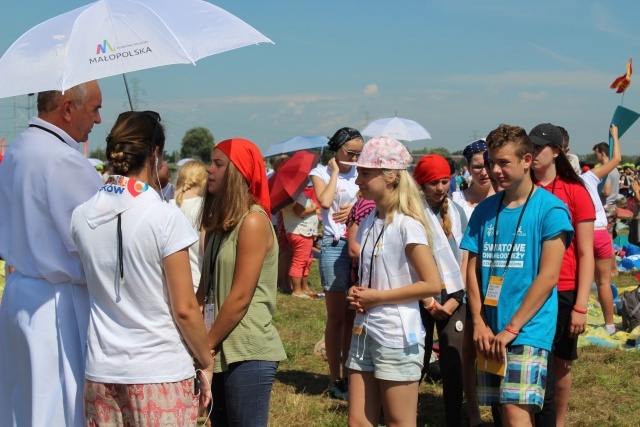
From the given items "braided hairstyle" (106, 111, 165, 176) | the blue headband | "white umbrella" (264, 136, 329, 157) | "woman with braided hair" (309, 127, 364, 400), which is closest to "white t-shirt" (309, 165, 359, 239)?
"woman with braided hair" (309, 127, 364, 400)

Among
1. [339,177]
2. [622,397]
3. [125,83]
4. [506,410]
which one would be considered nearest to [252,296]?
[125,83]

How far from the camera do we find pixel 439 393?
604 cm

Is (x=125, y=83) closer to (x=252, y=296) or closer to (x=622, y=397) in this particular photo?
(x=252, y=296)

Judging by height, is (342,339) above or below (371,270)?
below

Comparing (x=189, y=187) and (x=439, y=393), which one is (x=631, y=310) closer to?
(x=439, y=393)

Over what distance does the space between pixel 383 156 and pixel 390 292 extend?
0.71m

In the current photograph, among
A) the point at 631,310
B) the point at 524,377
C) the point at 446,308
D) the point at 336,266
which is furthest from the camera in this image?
the point at 631,310

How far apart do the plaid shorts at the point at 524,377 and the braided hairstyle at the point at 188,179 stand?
314 cm

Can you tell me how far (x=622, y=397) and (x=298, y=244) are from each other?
5.99 m

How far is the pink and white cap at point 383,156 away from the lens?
12.5 feet

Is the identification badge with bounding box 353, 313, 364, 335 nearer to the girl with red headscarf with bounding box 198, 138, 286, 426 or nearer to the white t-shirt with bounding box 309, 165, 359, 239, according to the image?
the girl with red headscarf with bounding box 198, 138, 286, 426

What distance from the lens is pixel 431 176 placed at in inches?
190

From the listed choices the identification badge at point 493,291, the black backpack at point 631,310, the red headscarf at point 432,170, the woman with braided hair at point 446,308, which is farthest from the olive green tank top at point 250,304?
the black backpack at point 631,310

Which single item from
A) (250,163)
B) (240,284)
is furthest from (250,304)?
(250,163)
